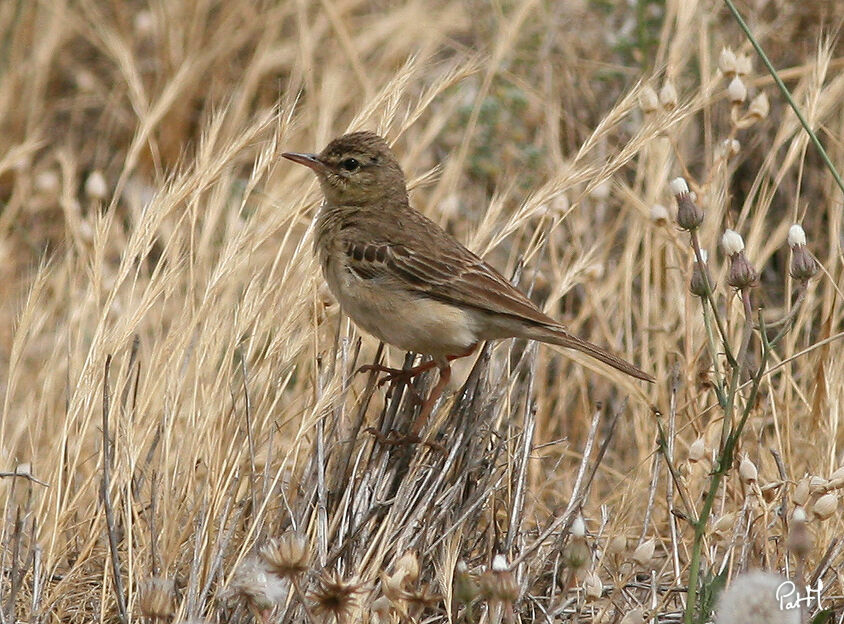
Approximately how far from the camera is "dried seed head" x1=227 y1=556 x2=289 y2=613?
301cm

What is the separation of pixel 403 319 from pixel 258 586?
1375 millimetres

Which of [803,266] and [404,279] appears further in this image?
[404,279]

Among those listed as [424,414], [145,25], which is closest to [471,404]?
[424,414]

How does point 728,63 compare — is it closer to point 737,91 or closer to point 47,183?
point 737,91

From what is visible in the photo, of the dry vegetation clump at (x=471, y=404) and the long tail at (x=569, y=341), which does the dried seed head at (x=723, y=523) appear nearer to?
the dry vegetation clump at (x=471, y=404)

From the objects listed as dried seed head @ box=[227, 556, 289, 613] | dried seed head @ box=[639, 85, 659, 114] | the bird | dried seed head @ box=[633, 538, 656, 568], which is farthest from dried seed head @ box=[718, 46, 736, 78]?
dried seed head @ box=[227, 556, 289, 613]

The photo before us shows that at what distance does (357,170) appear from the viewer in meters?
4.77

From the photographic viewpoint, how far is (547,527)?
3.78 m

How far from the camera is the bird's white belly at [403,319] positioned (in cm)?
430

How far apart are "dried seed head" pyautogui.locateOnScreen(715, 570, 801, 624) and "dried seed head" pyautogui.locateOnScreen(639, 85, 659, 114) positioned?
192 cm

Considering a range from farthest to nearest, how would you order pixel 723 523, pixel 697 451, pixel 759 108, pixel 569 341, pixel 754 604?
pixel 759 108 → pixel 569 341 → pixel 697 451 → pixel 723 523 → pixel 754 604

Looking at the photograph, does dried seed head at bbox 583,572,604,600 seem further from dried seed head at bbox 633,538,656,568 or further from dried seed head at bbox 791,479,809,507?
dried seed head at bbox 791,479,809,507

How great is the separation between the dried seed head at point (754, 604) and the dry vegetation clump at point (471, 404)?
3 centimetres

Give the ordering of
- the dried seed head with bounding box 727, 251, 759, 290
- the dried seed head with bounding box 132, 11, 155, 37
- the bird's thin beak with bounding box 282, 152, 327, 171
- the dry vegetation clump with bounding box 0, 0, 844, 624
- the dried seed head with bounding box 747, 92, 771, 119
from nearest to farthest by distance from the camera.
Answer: the dried seed head with bounding box 727, 251, 759, 290, the dry vegetation clump with bounding box 0, 0, 844, 624, the dried seed head with bounding box 747, 92, 771, 119, the bird's thin beak with bounding box 282, 152, 327, 171, the dried seed head with bounding box 132, 11, 155, 37
